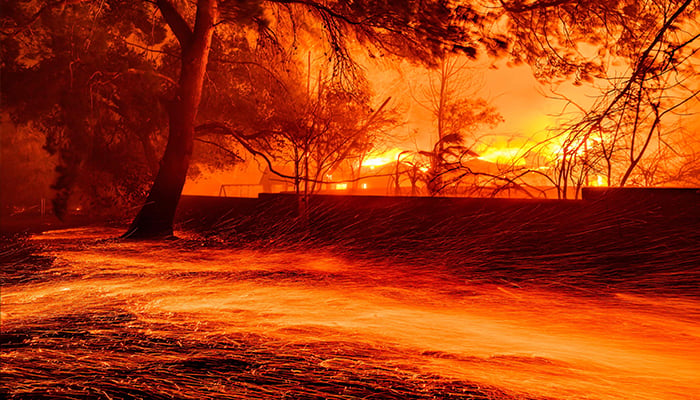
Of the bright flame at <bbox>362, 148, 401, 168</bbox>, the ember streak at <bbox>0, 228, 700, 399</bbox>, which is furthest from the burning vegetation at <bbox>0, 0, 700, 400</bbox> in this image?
the bright flame at <bbox>362, 148, 401, 168</bbox>

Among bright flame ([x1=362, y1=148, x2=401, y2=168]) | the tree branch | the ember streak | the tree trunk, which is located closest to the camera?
the ember streak

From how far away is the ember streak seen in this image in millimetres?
3375

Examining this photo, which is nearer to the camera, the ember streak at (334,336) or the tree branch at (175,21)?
the ember streak at (334,336)

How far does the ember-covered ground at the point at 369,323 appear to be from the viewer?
11.2 ft

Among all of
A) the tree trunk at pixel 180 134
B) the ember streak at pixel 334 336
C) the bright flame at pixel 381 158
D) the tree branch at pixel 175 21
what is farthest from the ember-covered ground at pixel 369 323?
the bright flame at pixel 381 158

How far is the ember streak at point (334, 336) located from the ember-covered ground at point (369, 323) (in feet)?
0.06

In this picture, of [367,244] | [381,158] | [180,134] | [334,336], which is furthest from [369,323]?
[381,158]

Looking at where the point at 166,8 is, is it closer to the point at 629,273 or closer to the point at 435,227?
the point at 435,227

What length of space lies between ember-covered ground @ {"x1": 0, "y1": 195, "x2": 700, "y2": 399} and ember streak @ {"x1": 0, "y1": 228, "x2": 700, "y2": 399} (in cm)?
2

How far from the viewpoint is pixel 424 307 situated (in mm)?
5922

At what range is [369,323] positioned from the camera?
507cm

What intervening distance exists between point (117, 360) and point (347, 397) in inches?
62.1

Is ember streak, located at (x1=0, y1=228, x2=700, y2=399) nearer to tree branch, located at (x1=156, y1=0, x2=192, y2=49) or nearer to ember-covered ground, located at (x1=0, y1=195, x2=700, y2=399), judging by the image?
ember-covered ground, located at (x1=0, y1=195, x2=700, y2=399)

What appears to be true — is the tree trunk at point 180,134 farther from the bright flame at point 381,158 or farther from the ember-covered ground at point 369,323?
the bright flame at point 381,158
